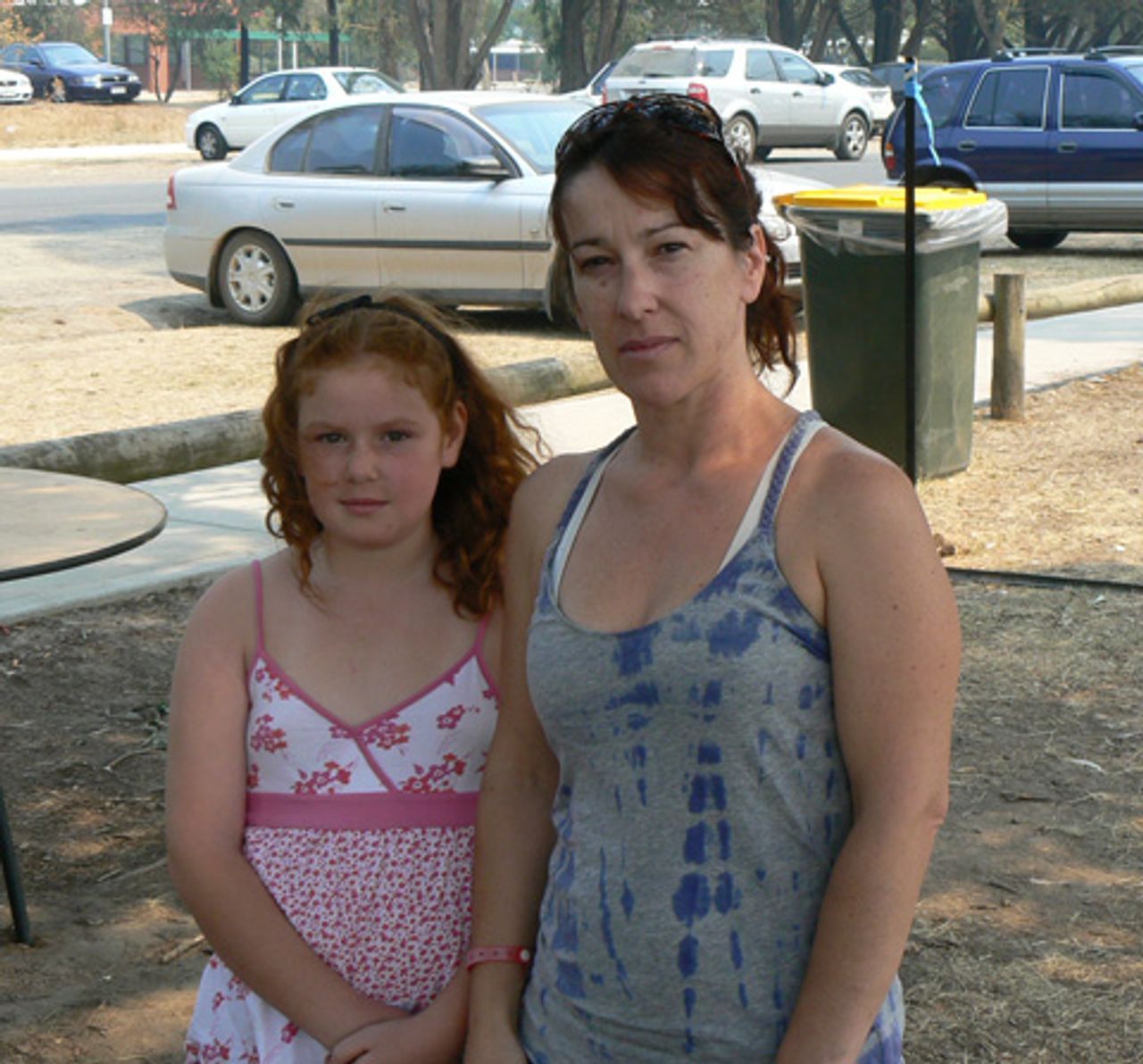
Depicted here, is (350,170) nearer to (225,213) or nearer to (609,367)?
(225,213)

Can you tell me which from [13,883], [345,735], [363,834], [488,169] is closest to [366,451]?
[345,735]

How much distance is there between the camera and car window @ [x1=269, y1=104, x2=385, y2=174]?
502 inches

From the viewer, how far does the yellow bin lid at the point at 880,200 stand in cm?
762

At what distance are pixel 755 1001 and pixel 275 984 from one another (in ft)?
1.87

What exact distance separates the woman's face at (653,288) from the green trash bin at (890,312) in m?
5.84

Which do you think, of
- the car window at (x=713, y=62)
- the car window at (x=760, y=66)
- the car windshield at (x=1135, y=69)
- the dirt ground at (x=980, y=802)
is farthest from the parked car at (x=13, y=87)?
the dirt ground at (x=980, y=802)

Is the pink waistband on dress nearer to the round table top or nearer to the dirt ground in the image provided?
the round table top

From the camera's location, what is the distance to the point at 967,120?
18.2m

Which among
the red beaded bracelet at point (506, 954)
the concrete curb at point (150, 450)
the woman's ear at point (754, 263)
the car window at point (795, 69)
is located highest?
the car window at point (795, 69)

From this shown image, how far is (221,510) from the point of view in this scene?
743 centimetres

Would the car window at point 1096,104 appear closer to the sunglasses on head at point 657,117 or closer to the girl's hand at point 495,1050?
the sunglasses on head at point 657,117

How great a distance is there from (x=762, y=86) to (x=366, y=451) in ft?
92.5

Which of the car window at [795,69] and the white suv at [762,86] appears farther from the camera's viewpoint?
the car window at [795,69]

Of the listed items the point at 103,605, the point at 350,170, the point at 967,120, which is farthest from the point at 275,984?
the point at 967,120
